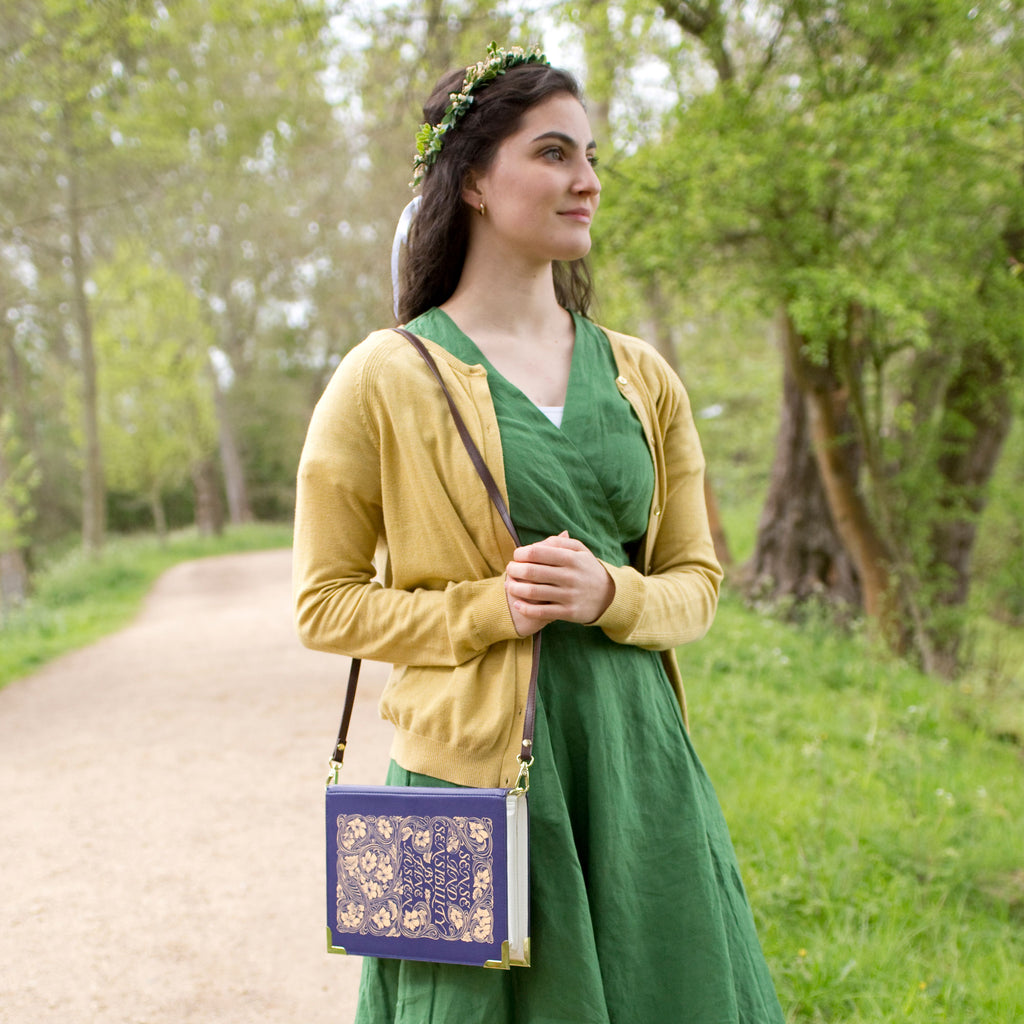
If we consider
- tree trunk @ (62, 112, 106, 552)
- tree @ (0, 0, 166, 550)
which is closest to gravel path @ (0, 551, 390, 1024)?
tree @ (0, 0, 166, 550)

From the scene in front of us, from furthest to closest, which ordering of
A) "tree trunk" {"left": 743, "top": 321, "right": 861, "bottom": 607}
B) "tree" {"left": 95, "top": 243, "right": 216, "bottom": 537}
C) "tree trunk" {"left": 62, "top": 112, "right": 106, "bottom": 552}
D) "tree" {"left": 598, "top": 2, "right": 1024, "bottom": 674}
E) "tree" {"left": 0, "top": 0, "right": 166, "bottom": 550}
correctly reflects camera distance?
"tree" {"left": 95, "top": 243, "right": 216, "bottom": 537}
"tree trunk" {"left": 62, "top": 112, "right": 106, "bottom": 552}
"tree trunk" {"left": 743, "top": 321, "right": 861, "bottom": 607}
"tree" {"left": 0, "top": 0, "right": 166, "bottom": 550}
"tree" {"left": 598, "top": 2, "right": 1024, "bottom": 674}

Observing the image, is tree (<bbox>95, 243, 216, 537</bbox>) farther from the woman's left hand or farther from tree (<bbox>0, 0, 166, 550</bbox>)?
the woman's left hand

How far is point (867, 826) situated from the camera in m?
3.69

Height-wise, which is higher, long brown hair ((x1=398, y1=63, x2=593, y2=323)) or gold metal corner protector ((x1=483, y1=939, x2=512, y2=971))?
long brown hair ((x1=398, y1=63, x2=593, y2=323))

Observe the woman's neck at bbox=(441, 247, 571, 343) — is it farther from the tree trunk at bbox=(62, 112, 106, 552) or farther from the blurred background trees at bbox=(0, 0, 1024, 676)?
the tree trunk at bbox=(62, 112, 106, 552)

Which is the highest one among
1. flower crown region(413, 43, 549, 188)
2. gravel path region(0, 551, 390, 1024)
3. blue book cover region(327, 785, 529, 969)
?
flower crown region(413, 43, 549, 188)

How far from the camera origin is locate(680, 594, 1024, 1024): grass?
2.75 metres

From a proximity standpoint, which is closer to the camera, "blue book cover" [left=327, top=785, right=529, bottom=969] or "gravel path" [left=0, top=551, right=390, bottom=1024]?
"blue book cover" [left=327, top=785, right=529, bottom=969]

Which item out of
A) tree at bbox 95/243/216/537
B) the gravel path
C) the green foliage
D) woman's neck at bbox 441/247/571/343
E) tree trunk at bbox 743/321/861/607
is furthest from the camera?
tree at bbox 95/243/216/537

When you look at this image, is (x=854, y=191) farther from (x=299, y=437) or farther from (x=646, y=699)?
(x=299, y=437)

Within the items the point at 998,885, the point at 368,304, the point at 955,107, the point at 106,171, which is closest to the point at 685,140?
the point at 955,107

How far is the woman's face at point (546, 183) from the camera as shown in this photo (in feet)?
5.35

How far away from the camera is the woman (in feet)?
4.91

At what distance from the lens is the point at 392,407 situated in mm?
1553
